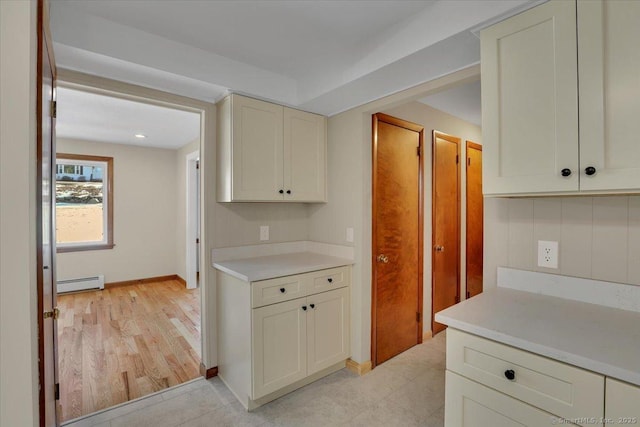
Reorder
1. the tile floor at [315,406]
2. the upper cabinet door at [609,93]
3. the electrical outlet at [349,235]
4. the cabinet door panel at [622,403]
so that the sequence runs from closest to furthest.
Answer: the cabinet door panel at [622,403], the upper cabinet door at [609,93], the tile floor at [315,406], the electrical outlet at [349,235]

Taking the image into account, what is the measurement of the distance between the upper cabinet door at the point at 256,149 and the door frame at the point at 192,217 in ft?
Result: 8.70

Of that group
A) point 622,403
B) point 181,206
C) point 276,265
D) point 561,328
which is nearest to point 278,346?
point 276,265

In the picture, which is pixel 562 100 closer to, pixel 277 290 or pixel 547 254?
pixel 547 254

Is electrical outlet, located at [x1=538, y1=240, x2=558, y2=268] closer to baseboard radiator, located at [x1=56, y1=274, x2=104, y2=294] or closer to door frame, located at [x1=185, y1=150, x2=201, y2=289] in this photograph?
door frame, located at [x1=185, y1=150, x2=201, y2=289]

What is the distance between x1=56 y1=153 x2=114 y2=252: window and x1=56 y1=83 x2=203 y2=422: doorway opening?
0.01 m

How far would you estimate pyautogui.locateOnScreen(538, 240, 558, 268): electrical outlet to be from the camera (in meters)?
1.43

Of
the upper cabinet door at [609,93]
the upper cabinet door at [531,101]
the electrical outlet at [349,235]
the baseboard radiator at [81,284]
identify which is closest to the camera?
the upper cabinet door at [609,93]

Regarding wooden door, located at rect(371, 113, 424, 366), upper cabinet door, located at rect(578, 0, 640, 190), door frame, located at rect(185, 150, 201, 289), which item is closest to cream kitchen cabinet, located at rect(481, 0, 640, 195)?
upper cabinet door, located at rect(578, 0, 640, 190)

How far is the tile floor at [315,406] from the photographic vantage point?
6.18 ft

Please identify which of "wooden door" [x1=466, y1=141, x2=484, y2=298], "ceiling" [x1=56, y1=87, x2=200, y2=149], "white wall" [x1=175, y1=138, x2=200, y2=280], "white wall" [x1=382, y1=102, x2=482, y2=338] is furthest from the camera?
"white wall" [x1=175, y1=138, x2=200, y2=280]

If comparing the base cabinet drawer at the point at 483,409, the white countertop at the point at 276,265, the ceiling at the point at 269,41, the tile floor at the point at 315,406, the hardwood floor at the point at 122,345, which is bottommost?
the tile floor at the point at 315,406

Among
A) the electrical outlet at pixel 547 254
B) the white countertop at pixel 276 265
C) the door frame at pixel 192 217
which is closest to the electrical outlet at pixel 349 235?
the white countertop at pixel 276 265

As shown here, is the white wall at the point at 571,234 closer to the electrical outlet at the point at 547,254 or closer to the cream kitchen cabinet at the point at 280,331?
the electrical outlet at the point at 547,254

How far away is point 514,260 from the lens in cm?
156
